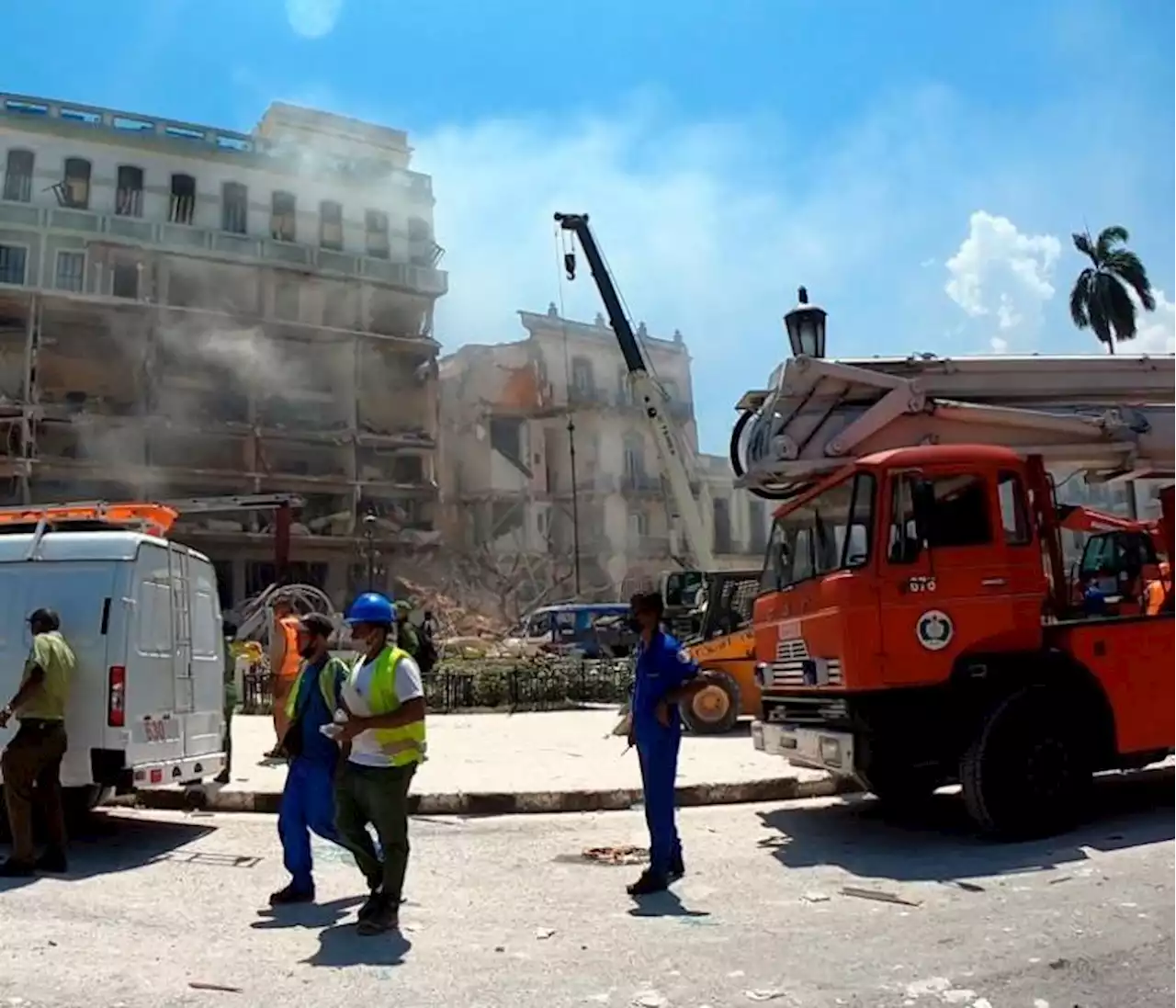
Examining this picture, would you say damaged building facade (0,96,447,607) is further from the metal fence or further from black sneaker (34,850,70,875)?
black sneaker (34,850,70,875)

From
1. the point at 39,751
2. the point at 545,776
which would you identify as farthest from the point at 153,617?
the point at 545,776

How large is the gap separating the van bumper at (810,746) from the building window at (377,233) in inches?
1626

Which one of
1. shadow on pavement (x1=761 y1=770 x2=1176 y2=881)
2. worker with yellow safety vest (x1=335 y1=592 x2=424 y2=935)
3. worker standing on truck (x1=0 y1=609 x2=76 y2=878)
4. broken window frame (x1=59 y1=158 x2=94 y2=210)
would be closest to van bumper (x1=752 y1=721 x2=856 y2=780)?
shadow on pavement (x1=761 y1=770 x2=1176 y2=881)

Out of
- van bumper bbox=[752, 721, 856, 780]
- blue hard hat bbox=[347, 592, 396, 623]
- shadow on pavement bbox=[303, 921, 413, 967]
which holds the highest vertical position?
blue hard hat bbox=[347, 592, 396, 623]

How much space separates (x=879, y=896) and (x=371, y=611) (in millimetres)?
3008

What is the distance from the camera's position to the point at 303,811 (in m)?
5.76

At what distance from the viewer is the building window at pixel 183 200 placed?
137ft

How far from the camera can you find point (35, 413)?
3706 centimetres

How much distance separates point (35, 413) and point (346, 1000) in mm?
37775

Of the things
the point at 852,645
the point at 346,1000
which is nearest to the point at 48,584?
the point at 346,1000

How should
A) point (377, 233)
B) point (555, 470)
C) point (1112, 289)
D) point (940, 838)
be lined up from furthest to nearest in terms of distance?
point (555, 470)
point (377, 233)
point (1112, 289)
point (940, 838)

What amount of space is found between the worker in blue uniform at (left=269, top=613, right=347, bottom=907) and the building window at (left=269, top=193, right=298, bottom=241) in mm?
41057

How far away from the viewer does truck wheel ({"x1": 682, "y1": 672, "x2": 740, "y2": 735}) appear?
1369 centimetres

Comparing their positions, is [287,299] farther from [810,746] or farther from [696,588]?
[810,746]
